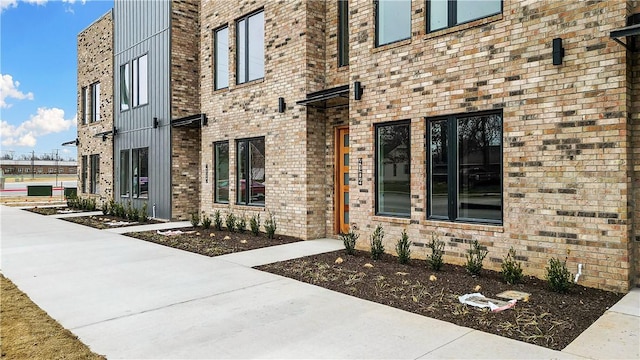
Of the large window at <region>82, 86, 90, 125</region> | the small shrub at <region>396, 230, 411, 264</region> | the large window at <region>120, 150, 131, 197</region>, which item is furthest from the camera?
the large window at <region>82, 86, 90, 125</region>

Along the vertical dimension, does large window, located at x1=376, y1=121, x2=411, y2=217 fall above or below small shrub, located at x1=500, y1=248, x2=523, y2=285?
above

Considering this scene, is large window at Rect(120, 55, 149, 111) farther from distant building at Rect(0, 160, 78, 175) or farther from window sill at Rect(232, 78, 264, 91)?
distant building at Rect(0, 160, 78, 175)

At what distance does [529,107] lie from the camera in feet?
19.8

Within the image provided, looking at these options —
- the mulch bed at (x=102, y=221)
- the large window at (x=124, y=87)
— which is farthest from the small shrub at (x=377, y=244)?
the large window at (x=124, y=87)

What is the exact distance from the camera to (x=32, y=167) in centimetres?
7794

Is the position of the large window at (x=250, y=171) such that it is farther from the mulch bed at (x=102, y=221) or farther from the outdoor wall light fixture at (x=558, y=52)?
the outdoor wall light fixture at (x=558, y=52)

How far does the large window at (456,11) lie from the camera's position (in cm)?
660

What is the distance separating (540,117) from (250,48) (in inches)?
308

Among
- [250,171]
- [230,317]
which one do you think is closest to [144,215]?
[250,171]

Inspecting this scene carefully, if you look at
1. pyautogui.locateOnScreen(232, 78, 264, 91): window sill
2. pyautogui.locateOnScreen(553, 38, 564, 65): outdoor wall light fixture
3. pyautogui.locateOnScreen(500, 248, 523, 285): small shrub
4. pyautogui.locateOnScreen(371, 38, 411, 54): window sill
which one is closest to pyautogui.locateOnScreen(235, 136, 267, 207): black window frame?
pyautogui.locateOnScreen(232, 78, 264, 91): window sill

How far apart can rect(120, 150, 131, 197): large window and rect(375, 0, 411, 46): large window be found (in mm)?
12297

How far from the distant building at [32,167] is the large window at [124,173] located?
70826 mm

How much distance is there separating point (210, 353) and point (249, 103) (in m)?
8.32

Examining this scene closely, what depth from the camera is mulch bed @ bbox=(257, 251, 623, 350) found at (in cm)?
421
